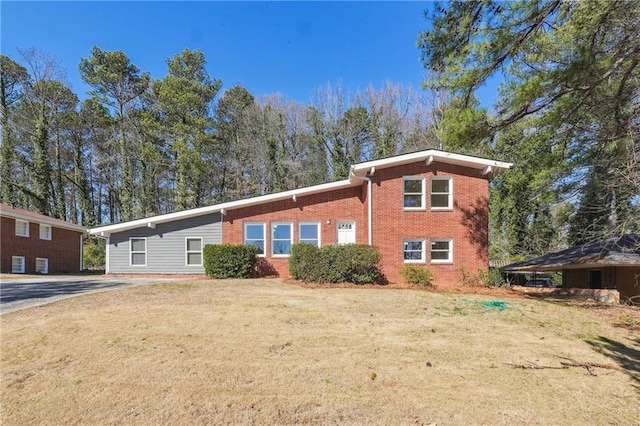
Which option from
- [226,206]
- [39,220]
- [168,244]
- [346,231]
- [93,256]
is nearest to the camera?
[226,206]

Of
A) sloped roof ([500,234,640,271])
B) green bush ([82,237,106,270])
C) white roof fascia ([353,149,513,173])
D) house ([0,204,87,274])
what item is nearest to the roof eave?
house ([0,204,87,274])

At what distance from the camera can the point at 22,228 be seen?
18.7 meters

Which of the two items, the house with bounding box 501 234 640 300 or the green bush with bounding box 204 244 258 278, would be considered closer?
the house with bounding box 501 234 640 300

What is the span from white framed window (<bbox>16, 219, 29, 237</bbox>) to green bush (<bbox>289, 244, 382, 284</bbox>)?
16970 mm

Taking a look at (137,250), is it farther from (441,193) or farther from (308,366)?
(308,366)

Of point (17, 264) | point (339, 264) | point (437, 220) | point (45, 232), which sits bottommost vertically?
point (17, 264)

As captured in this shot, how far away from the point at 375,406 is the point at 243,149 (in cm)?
2964

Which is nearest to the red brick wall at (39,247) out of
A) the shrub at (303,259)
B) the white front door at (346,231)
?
the shrub at (303,259)

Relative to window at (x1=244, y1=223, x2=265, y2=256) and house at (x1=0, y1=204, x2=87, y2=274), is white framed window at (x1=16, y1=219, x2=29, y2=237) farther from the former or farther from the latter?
window at (x1=244, y1=223, x2=265, y2=256)

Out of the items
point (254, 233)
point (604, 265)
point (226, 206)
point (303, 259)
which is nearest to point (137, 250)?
point (226, 206)

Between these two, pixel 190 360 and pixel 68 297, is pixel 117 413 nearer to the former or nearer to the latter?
pixel 190 360

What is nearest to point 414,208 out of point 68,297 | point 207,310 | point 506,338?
point 506,338

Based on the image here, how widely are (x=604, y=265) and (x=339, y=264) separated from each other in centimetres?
985

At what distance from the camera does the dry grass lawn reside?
3170 mm
